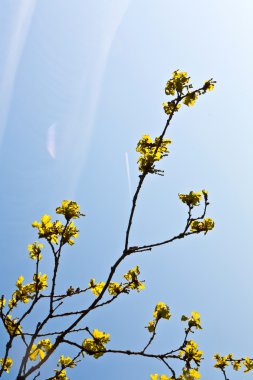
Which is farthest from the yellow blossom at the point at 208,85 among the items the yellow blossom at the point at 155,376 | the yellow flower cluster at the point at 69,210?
the yellow blossom at the point at 155,376

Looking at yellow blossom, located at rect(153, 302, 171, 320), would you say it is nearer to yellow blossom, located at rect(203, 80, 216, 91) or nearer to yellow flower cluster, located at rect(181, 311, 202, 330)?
yellow flower cluster, located at rect(181, 311, 202, 330)

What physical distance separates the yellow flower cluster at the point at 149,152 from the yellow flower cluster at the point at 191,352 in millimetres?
2397

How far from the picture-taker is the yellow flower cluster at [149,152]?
407 centimetres

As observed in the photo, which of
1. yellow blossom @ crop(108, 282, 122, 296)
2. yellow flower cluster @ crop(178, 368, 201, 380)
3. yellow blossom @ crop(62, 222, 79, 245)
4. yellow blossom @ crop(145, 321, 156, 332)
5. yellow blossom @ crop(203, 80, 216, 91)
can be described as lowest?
→ yellow flower cluster @ crop(178, 368, 201, 380)

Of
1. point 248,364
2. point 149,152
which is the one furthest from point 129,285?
point 248,364

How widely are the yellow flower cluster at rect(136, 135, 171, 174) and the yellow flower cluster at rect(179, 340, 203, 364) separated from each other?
2397 millimetres

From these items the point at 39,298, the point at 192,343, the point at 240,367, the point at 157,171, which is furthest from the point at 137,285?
the point at 240,367

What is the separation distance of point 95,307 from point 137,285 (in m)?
1.10

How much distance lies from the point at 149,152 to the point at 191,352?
8.80ft

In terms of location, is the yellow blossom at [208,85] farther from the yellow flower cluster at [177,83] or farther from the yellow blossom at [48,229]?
the yellow blossom at [48,229]

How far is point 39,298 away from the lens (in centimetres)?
407

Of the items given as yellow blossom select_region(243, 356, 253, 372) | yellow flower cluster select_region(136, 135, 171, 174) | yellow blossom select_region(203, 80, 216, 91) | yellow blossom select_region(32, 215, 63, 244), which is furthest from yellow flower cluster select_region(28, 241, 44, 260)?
yellow blossom select_region(243, 356, 253, 372)

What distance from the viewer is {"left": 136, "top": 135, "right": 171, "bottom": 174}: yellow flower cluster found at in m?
4.07

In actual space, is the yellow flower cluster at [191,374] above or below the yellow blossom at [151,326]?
below
